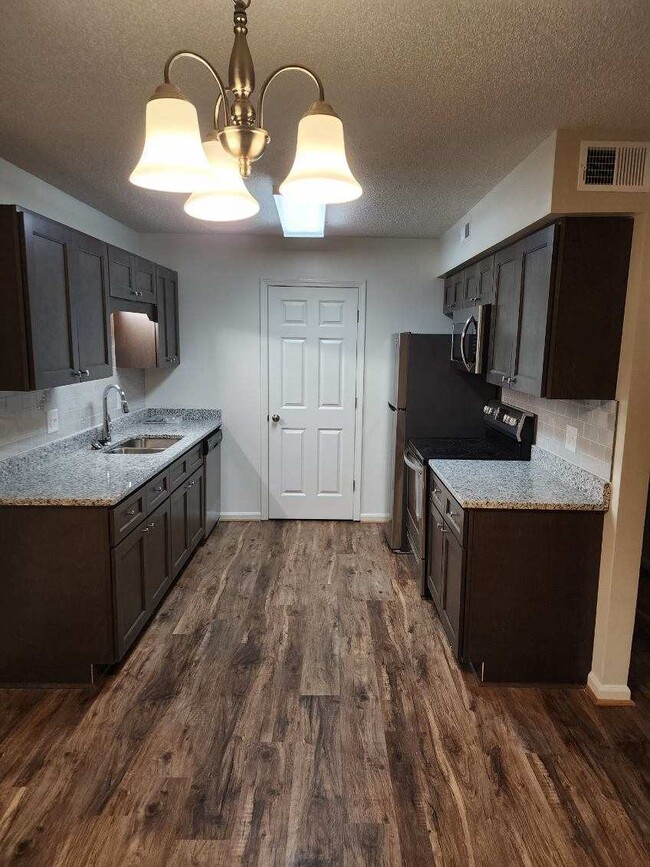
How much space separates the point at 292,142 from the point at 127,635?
2.41m

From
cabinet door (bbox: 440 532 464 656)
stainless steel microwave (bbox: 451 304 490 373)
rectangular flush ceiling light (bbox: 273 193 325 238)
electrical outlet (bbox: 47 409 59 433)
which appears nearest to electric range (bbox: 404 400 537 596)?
stainless steel microwave (bbox: 451 304 490 373)

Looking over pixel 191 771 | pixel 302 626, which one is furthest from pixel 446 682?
pixel 191 771

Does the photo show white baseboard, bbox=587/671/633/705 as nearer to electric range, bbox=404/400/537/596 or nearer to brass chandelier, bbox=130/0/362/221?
electric range, bbox=404/400/537/596

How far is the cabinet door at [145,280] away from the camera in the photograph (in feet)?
12.1

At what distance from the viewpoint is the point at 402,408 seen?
13.5 ft

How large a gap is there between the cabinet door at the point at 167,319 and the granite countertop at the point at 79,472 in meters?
0.65

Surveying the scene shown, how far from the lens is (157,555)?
3152 millimetres

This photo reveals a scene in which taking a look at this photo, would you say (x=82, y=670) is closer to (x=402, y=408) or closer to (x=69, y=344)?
(x=69, y=344)

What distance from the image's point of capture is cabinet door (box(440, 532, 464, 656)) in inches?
105

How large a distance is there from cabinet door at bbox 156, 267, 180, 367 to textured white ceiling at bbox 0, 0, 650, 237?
1.45m

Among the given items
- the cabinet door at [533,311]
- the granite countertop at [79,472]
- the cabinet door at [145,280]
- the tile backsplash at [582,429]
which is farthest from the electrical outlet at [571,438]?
the cabinet door at [145,280]

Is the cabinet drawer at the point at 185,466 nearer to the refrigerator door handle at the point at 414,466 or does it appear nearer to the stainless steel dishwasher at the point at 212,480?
the stainless steel dishwasher at the point at 212,480

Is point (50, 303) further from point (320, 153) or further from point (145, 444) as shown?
point (320, 153)

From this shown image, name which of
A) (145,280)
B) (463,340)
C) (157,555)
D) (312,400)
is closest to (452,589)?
(463,340)
